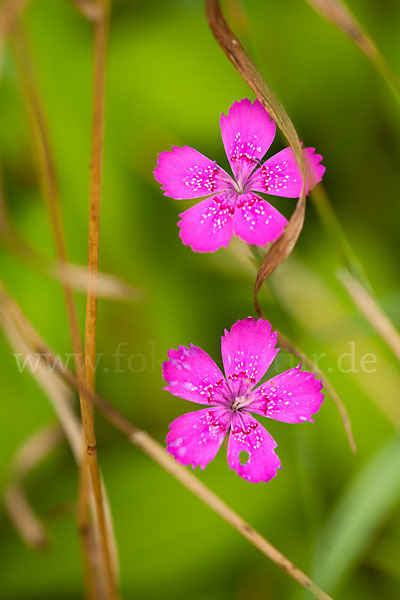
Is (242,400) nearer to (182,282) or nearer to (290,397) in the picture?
(290,397)

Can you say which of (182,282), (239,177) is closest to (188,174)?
(239,177)

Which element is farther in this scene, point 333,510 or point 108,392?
point 108,392

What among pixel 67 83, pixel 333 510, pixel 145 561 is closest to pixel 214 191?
pixel 333 510

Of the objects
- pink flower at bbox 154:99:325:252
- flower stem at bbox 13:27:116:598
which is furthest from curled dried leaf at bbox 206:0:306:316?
flower stem at bbox 13:27:116:598

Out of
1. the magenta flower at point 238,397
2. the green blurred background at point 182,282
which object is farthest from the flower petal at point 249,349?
the green blurred background at point 182,282

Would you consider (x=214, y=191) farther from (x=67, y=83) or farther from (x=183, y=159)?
(x=67, y=83)

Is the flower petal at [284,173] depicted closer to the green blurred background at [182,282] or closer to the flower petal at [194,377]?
the flower petal at [194,377]
